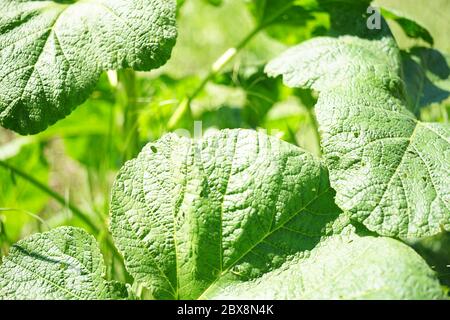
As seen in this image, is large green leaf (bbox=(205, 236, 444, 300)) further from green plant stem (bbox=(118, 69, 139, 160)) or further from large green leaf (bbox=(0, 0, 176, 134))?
green plant stem (bbox=(118, 69, 139, 160))

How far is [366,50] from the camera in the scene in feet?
5.76

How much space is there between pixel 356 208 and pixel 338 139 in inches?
6.4

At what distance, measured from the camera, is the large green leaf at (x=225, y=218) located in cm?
135

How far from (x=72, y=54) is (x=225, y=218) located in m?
0.55

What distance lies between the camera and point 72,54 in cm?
154

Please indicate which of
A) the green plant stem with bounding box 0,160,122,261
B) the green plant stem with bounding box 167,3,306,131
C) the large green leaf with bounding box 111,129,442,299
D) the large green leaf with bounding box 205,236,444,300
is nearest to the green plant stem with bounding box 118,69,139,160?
the green plant stem with bounding box 167,3,306,131

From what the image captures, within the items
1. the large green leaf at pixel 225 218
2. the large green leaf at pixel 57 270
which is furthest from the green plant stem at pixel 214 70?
the large green leaf at pixel 57 270

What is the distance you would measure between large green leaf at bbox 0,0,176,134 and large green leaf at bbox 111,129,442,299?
0.25 m

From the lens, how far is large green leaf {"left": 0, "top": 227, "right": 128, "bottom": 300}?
133 cm

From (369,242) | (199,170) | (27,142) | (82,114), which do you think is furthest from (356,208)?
(27,142)

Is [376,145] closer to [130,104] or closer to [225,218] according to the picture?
[225,218]

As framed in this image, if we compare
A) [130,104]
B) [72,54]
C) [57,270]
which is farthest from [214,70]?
[57,270]

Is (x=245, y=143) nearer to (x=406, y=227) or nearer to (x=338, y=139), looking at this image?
(x=338, y=139)

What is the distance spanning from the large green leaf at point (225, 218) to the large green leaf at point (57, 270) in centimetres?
6
